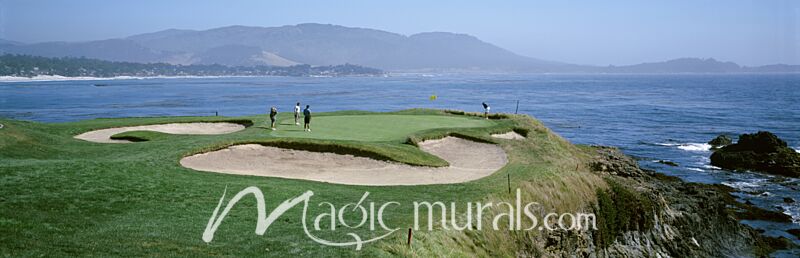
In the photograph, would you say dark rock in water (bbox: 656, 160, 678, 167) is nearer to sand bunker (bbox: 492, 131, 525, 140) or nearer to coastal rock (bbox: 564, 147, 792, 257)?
coastal rock (bbox: 564, 147, 792, 257)

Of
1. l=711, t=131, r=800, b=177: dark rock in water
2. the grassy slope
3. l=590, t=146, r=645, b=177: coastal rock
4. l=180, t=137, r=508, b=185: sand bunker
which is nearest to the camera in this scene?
the grassy slope

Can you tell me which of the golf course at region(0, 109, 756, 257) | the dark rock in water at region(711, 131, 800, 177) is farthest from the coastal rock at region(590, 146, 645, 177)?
the dark rock in water at region(711, 131, 800, 177)

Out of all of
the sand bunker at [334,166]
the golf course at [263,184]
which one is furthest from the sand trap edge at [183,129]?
the sand bunker at [334,166]

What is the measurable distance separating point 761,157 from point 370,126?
29.7m

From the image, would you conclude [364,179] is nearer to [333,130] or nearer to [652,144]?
[333,130]

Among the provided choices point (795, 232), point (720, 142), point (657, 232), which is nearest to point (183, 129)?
point (657, 232)

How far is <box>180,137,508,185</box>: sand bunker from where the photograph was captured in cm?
2256

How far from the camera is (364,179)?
73.4 feet

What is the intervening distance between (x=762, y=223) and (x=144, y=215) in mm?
29348

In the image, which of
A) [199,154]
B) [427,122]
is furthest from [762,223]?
[199,154]

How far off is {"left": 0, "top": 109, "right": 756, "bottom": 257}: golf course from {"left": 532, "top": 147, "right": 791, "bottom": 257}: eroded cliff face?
24 cm

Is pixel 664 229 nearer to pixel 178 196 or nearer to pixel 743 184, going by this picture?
pixel 178 196

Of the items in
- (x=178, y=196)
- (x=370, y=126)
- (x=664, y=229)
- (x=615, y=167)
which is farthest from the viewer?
(x=615, y=167)

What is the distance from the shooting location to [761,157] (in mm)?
43875
